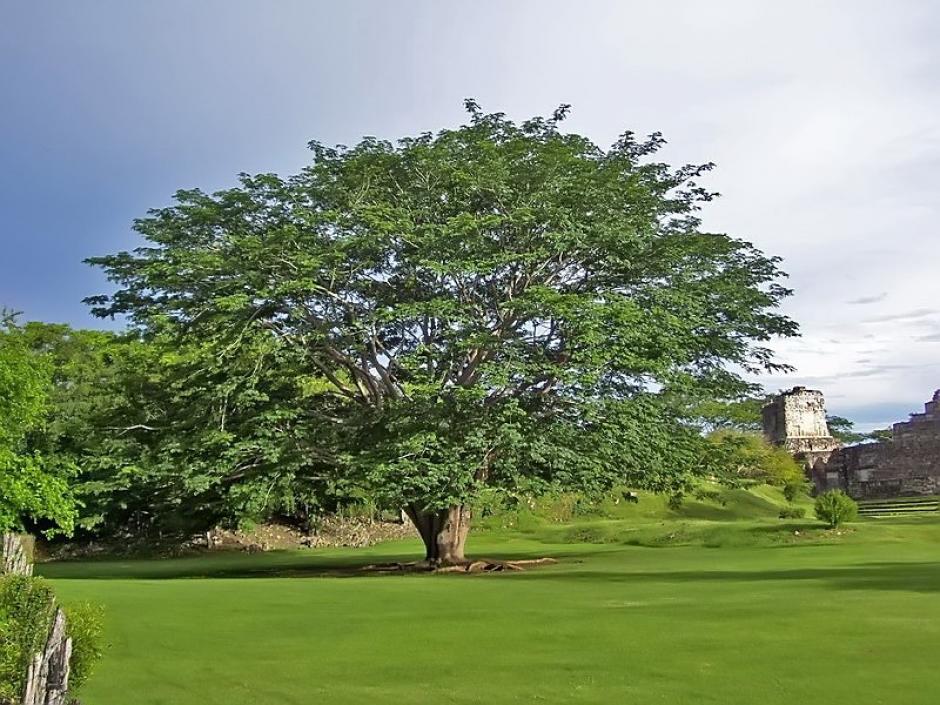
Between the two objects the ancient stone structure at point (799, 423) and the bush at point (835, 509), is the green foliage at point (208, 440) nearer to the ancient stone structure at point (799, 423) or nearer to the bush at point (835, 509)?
the bush at point (835, 509)

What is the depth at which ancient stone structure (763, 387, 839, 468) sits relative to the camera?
57.0 m

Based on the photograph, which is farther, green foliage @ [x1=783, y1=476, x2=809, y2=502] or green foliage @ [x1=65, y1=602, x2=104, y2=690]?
green foliage @ [x1=783, y1=476, x2=809, y2=502]

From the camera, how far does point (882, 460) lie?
5022 centimetres

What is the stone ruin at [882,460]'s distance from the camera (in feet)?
160

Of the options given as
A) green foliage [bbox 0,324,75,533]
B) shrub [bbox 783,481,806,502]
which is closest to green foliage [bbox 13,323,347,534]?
green foliage [bbox 0,324,75,533]

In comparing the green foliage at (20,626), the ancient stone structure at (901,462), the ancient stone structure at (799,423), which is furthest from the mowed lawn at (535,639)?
the ancient stone structure at (799,423)

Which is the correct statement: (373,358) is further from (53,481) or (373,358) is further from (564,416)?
(53,481)

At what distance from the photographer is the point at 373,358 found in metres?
24.4

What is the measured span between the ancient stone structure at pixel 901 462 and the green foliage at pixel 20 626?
48832mm

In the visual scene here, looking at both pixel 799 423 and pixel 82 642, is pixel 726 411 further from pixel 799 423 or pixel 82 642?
pixel 799 423

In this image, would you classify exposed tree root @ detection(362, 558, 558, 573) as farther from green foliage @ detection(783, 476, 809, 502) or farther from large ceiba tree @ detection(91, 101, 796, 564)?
green foliage @ detection(783, 476, 809, 502)

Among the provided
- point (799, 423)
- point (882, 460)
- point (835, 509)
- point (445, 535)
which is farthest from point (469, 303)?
point (799, 423)

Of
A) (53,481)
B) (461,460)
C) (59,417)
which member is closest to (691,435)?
(461,460)

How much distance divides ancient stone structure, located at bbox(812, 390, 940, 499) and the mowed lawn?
1271 inches
